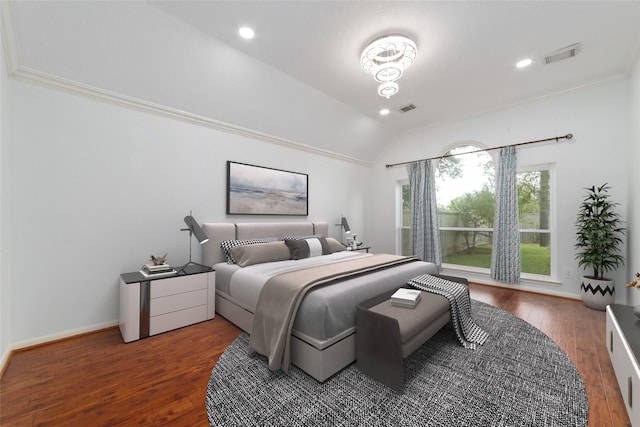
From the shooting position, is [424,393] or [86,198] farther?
[86,198]

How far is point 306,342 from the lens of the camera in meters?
1.84

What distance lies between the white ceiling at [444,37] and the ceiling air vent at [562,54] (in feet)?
0.20

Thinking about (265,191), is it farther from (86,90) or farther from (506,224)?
(506,224)

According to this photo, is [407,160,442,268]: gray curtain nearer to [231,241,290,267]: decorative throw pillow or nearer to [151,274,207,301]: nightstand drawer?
[231,241,290,267]: decorative throw pillow

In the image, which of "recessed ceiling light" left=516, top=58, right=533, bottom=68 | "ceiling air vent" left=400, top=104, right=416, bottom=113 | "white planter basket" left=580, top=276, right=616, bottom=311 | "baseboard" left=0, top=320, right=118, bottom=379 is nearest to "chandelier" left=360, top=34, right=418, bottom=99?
"recessed ceiling light" left=516, top=58, right=533, bottom=68

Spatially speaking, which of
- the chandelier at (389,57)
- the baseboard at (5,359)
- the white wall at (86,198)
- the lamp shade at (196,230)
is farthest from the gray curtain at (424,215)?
the baseboard at (5,359)

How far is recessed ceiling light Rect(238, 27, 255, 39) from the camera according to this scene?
2.43 m

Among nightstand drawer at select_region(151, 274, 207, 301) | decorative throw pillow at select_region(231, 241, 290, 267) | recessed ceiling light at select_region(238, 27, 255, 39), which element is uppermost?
recessed ceiling light at select_region(238, 27, 255, 39)

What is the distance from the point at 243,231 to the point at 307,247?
3.05ft

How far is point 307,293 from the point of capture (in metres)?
1.97

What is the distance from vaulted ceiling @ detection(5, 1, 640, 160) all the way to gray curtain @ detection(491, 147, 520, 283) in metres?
1.02

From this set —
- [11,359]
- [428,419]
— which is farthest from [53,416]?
[428,419]

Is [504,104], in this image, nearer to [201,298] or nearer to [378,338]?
[378,338]

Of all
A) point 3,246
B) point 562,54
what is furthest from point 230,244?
point 562,54
